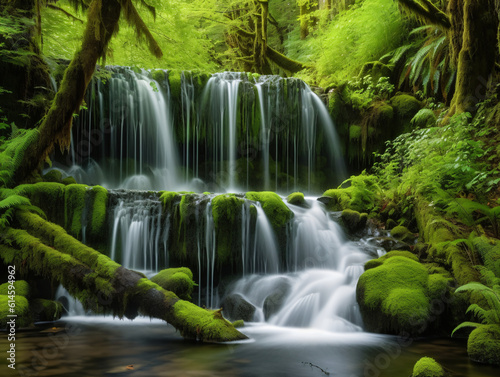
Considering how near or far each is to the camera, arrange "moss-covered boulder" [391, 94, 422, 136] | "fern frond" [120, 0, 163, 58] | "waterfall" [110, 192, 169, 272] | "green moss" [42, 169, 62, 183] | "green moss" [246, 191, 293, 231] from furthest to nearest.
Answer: "moss-covered boulder" [391, 94, 422, 136] → "green moss" [42, 169, 62, 183] → "green moss" [246, 191, 293, 231] → "waterfall" [110, 192, 169, 272] → "fern frond" [120, 0, 163, 58]

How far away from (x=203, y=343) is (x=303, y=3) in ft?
62.7

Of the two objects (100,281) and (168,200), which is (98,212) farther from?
(100,281)

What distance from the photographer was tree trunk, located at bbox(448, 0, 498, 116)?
408 inches

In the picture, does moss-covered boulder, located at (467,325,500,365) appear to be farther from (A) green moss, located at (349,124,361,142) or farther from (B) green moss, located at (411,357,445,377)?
(A) green moss, located at (349,124,361,142)

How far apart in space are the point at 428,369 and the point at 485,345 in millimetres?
1292

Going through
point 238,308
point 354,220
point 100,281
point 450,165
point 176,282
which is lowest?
point 238,308

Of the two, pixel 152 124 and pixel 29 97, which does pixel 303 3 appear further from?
pixel 29 97

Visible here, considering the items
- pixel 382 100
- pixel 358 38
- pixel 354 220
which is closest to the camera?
pixel 354 220

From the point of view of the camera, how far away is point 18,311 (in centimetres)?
610

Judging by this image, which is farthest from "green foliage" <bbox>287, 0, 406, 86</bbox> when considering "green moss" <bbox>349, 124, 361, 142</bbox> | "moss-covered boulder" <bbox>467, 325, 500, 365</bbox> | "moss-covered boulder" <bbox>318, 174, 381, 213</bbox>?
"moss-covered boulder" <bbox>467, 325, 500, 365</bbox>

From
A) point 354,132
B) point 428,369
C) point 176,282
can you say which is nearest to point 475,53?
point 354,132

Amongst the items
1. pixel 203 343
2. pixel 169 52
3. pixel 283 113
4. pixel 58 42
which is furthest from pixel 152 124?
pixel 203 343

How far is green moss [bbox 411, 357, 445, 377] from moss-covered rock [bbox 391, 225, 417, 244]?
518 cm

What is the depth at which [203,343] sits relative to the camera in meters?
5.45
